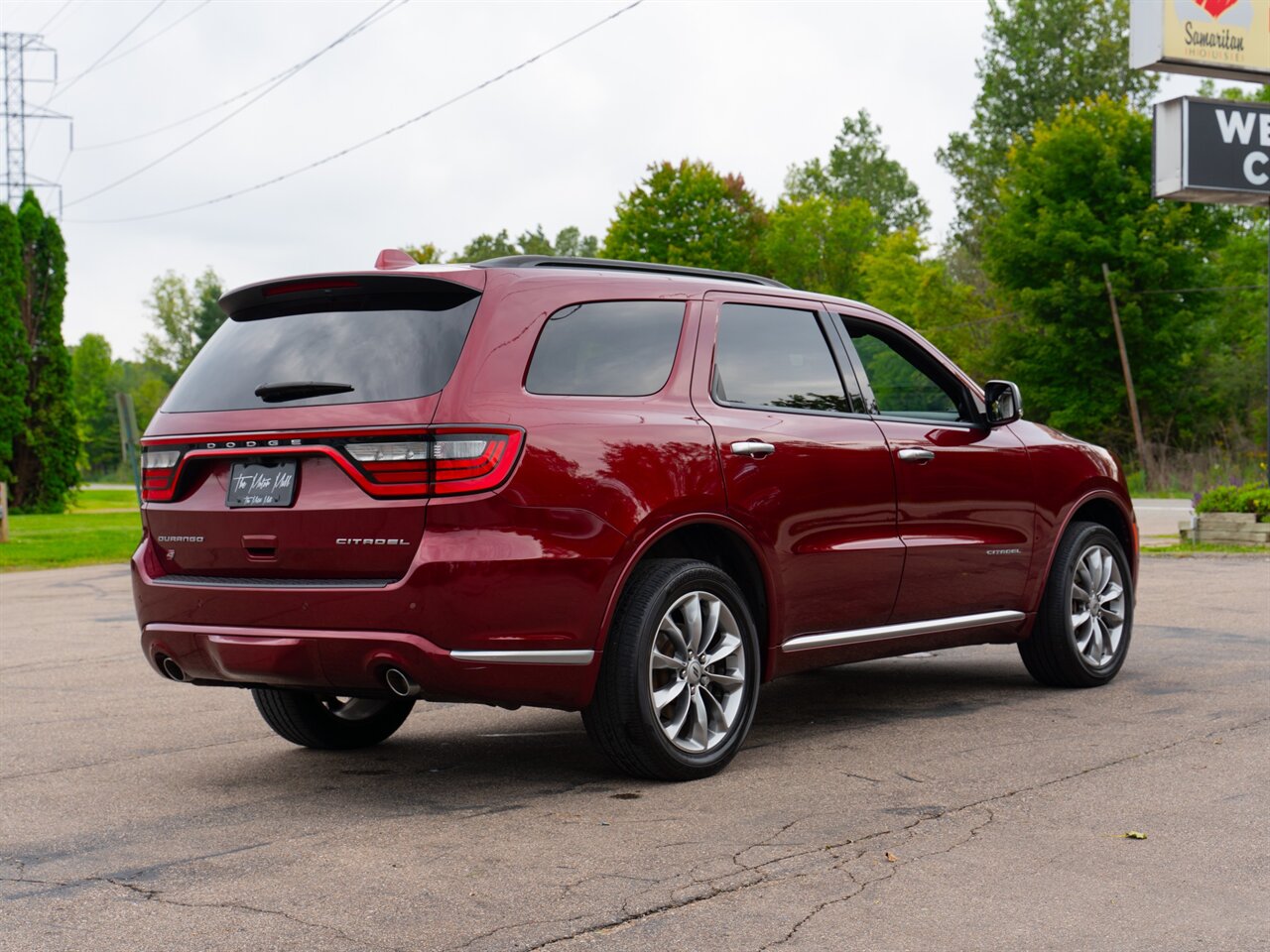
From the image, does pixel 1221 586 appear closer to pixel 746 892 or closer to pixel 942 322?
pixel 746 892

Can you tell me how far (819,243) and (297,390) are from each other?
68.1m

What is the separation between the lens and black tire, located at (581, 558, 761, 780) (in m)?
5.28

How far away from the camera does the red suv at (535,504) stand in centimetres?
500

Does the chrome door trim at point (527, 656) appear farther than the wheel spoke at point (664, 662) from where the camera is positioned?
No

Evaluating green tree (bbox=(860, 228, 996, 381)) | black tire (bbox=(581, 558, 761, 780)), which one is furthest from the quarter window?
green tree (bbox=(860, 228, 996, 381))

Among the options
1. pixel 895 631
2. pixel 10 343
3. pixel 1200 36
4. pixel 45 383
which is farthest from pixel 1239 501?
pixel 45 383

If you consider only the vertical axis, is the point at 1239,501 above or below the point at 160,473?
below

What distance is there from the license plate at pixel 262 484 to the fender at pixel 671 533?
1.17 meters

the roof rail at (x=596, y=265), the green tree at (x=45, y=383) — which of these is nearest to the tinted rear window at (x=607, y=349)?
the roof rail at (x=596, y=265)

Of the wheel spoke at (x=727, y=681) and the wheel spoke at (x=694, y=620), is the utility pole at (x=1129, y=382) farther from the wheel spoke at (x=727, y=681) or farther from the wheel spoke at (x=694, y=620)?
A: the wheel spoke at (x=694, y=620)

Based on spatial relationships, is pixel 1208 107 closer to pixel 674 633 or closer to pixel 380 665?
pixel 674 633

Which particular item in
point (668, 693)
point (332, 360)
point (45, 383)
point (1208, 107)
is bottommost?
point (668, 693)

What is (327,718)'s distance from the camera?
6.40 m

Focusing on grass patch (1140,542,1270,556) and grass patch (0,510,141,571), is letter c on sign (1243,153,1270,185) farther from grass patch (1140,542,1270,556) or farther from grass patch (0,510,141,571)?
grass patch (0,510,141,571)
